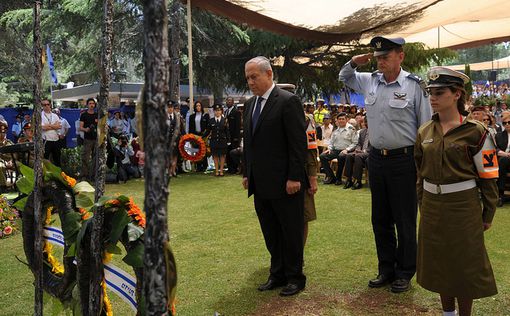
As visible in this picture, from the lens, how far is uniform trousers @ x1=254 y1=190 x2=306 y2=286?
12.8ft

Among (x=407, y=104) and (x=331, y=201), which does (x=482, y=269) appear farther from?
(x=331, y=201)

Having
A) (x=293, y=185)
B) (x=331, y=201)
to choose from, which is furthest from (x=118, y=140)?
(x=293, y=185)

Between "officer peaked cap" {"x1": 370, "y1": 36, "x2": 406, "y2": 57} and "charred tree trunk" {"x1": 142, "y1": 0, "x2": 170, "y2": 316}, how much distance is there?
2.88m

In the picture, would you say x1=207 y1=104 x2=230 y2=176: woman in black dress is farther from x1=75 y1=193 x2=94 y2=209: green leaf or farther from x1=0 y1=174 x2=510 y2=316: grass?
x1=75 y1=193 x2=94 y2=209: green leaf

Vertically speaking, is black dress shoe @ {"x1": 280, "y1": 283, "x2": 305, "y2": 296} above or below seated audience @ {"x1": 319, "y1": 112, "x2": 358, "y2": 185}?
below

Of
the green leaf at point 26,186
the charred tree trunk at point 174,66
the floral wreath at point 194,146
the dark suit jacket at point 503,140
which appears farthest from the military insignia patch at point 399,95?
the floral wreath at point 194,146

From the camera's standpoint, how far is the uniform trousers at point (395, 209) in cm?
384

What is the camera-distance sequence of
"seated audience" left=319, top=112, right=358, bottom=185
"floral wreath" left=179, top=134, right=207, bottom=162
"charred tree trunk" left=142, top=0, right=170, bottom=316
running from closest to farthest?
"charred tree trunk" left=142, top=0, right=170, bottom=316 → "seated audience" left=319, top=112, right=358, bottom=185 → "floral wreath" left=179, top=134, right=207, bottom=162

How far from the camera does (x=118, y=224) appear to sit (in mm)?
2207

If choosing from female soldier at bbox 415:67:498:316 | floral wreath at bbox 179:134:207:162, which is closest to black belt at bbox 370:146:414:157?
female soldier at bbox 415:67:498:316

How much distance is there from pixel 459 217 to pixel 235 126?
31.6 ft

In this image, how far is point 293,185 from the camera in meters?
3.76

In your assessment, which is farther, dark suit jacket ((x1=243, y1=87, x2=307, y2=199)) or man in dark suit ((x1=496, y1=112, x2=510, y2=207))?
man in dark suit ((x1=496, y1=112, x2=510, y2=207))

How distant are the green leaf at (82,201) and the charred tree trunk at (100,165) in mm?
393
